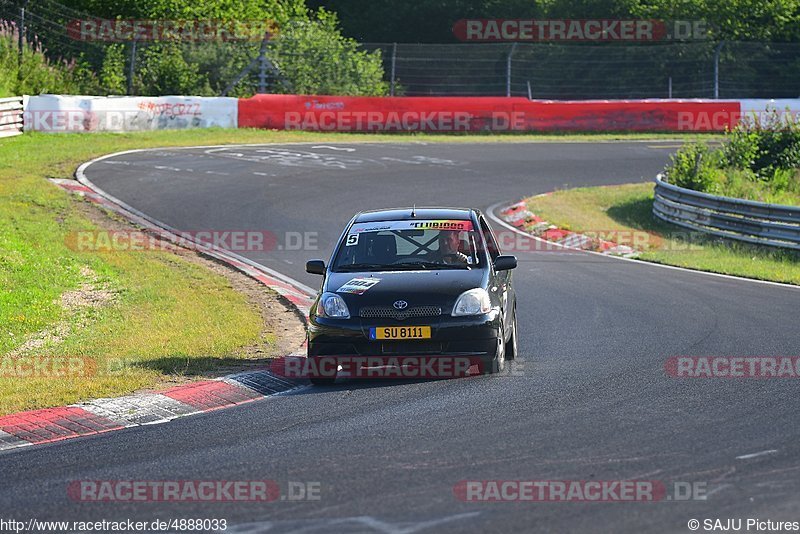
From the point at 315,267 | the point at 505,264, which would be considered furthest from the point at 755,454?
the point at 315,267

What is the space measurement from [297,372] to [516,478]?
4.54 m

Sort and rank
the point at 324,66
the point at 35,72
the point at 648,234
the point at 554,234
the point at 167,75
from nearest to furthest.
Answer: the point at 554,234 < the point at 648,234 < the point at 35,72 < the point at 167,75 < the point at 324,66

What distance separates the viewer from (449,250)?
1145cm

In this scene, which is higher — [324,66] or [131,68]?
[324,66]

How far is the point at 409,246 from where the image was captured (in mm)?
11516

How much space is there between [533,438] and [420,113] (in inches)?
1199

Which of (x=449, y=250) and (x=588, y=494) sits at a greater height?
(x=449, y=250)

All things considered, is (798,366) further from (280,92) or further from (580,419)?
(280,92)

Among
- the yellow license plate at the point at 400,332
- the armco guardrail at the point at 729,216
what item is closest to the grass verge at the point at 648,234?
the armco guardrail at the point at 729,216

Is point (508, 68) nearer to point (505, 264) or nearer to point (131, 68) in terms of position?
point (131, 68)

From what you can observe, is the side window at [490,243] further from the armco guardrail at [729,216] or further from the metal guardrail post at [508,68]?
the metal guardrail post at [508,68]

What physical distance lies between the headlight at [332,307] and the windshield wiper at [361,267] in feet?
1.80

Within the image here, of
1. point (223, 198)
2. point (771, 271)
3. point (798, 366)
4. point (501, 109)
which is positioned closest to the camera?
point (798, 366)

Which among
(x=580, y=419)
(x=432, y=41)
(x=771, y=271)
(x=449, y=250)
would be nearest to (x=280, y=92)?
(x=432, y=41)
